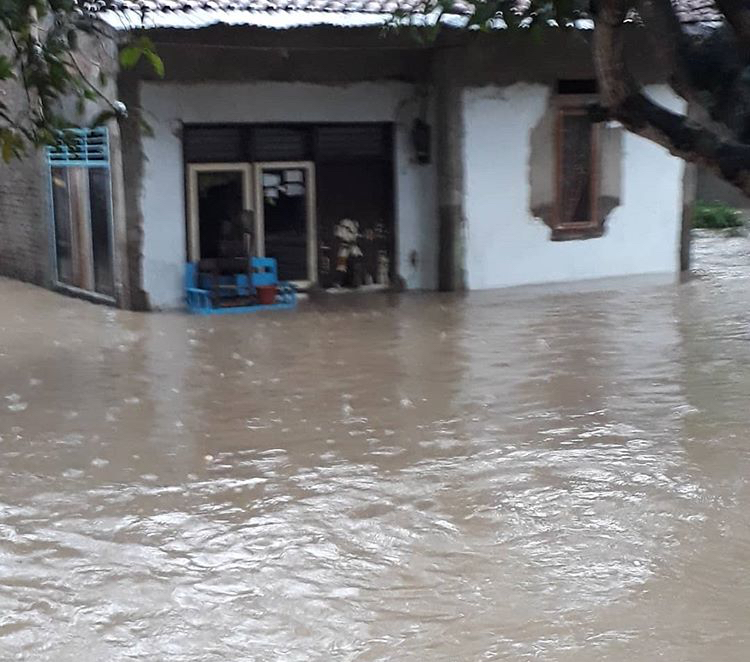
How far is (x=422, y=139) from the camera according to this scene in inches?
550

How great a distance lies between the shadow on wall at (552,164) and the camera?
14234 millimetres

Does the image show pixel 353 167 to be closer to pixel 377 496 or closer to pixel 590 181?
pixel 590 181

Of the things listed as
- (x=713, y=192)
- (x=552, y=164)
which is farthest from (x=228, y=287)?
(x=713, y=192)

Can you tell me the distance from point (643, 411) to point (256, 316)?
5625mm

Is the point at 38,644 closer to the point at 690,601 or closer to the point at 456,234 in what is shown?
the point at 690,601

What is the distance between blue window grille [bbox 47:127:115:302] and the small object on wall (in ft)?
12.3

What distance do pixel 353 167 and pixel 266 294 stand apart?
2.05 meters

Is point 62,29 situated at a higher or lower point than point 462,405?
higher

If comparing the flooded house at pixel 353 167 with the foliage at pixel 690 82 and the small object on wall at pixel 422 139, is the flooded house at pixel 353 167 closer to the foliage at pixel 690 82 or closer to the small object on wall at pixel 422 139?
the small object on wall at pixel 422 139

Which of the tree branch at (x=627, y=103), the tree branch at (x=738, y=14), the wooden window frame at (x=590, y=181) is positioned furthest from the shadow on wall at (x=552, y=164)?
the tree branch at (x=738, y=14)

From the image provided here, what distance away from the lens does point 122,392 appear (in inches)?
344

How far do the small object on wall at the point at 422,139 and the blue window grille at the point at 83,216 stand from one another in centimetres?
374

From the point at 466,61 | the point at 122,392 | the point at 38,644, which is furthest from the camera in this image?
the point at 466,61

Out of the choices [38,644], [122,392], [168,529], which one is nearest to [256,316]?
[122,392]
